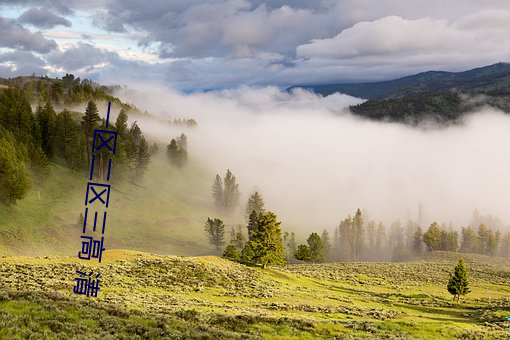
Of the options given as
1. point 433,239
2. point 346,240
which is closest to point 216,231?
point 346,240

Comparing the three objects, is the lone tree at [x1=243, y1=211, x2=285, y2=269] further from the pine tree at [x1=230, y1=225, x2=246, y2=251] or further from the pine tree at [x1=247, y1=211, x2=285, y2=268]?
the pine tree at [x1=230, y1=225, x2=246, y2=251]

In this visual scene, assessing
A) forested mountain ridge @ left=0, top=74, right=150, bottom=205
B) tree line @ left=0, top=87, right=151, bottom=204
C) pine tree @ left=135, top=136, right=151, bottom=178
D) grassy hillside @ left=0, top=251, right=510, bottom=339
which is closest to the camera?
grassy hillside @ left=0, top=251, right=510, bottom=339

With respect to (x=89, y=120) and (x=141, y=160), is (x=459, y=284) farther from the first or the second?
(x=141, y=160)

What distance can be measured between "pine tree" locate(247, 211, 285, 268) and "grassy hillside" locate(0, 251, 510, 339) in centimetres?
347

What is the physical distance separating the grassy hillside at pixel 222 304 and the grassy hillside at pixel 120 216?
3895cm

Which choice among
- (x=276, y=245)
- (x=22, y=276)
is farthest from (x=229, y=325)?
(x=276, y=245)

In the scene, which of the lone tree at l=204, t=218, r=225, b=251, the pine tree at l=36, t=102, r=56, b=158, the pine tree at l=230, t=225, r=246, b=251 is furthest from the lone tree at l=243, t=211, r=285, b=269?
the pine tree at l=36, t=102, r=56, b=158

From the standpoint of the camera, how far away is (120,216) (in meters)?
126

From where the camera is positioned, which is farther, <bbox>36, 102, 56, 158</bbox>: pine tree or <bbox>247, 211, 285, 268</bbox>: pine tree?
<bbox>36, 102, 56, 158</bbox>: pine tree

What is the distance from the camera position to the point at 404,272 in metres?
103

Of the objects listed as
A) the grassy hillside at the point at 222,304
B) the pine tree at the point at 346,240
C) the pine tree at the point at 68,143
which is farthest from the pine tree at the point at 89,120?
the pine tree at the point at 346,240

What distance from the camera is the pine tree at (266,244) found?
72.1 meters

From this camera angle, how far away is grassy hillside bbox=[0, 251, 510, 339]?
24.3 meters

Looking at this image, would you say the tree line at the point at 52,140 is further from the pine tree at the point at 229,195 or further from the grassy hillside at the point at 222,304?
the grassy hillside at the point at 222,304
